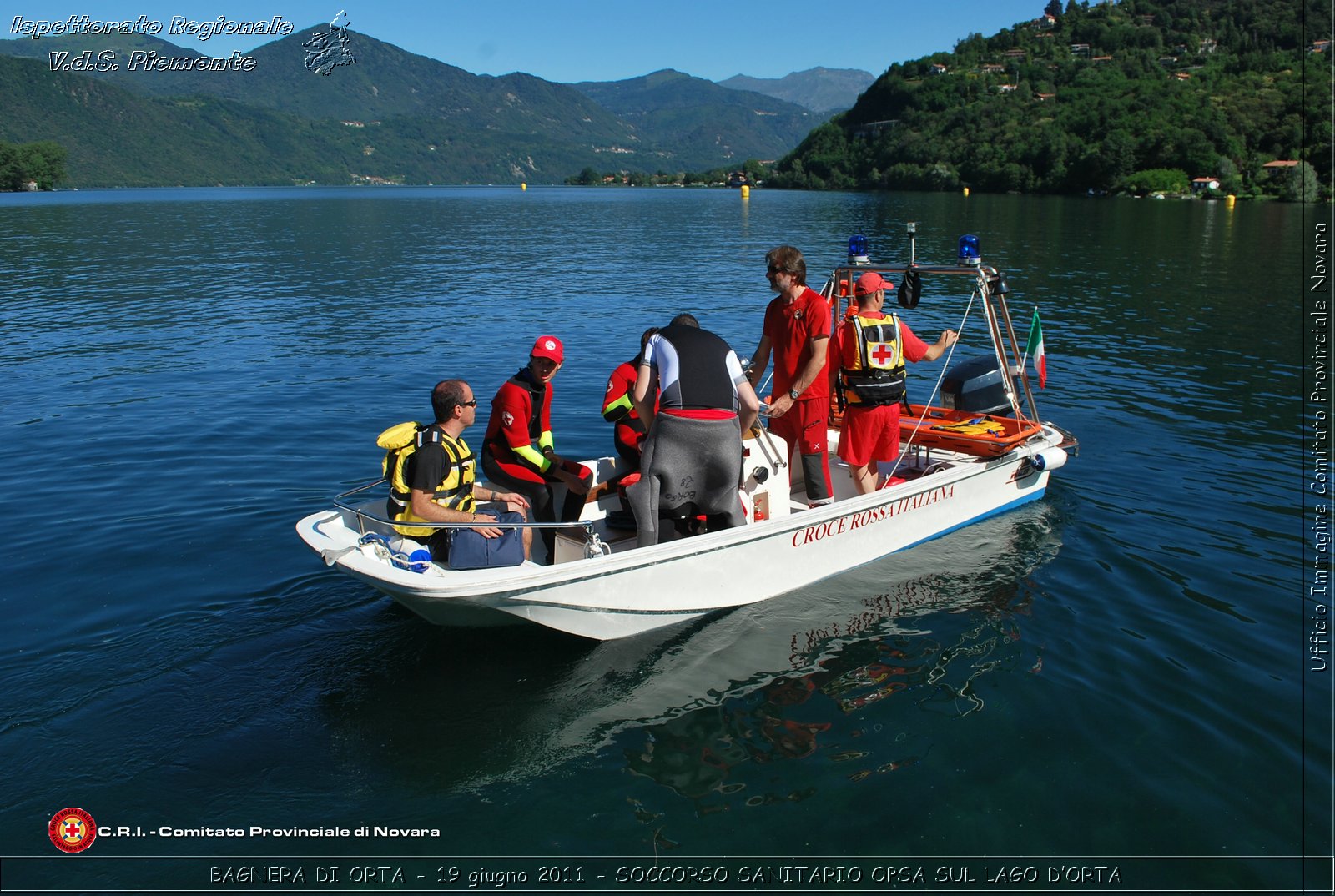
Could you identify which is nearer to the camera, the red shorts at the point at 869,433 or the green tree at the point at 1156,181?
the red shorts at the point at 869,433

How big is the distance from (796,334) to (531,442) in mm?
2180

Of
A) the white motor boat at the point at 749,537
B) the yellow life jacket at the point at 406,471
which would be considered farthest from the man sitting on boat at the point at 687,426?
the yellow life jacket at the point at 406,471

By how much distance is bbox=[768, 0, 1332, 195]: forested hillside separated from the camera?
7650 cm

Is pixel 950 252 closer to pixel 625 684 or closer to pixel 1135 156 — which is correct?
pixel 625 684

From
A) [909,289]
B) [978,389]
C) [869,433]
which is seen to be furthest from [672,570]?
[978,389]

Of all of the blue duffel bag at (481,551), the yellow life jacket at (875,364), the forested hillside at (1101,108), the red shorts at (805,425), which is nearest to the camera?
the blue duffel bag at (481,551)

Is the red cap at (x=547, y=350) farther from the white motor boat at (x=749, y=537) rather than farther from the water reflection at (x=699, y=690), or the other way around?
the water reflection at (x=699, y=690)

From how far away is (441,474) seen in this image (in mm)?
5562

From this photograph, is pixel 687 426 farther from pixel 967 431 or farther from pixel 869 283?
pixel 967 431

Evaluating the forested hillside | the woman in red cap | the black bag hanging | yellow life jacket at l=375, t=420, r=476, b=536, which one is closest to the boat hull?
yellow life jacket at l=375, t=420, r=476, b=536

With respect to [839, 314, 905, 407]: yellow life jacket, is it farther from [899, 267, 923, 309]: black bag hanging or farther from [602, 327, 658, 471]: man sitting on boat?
[602, 327, 658, 471]: man sitting on boat

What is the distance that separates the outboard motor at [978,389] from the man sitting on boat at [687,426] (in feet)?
15.1

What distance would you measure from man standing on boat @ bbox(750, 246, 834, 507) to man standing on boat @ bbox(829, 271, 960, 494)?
37cm

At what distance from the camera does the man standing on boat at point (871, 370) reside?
7.07 meters
